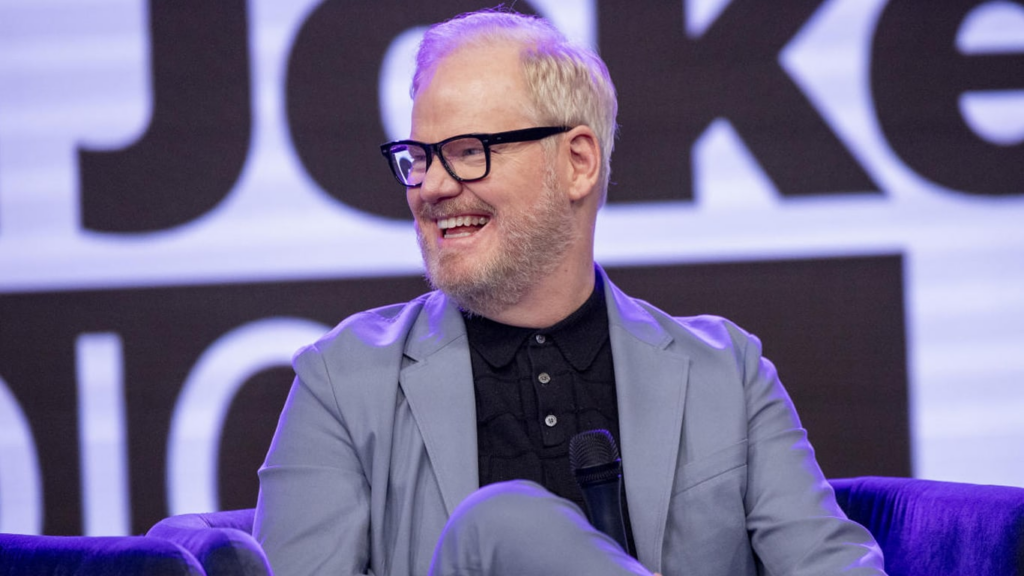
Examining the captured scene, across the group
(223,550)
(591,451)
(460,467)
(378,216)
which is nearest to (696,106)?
(378,216)

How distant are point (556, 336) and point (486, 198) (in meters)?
0.29

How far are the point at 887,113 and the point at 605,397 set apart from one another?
148cm

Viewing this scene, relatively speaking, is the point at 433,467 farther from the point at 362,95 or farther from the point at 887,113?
the point at 887,113

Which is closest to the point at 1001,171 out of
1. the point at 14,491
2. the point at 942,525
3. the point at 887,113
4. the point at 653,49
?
the point at 887,113

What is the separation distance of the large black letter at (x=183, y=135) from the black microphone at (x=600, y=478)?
1.65 m

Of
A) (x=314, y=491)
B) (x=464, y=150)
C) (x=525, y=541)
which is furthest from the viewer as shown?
(x=464, y=150)

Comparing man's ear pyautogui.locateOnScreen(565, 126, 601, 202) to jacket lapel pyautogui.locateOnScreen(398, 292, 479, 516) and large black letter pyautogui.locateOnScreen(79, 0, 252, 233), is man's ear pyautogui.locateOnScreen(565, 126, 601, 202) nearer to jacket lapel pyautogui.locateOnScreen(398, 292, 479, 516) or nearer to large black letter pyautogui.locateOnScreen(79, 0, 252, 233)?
jacket lapel pyautogui.locateOnScreen(398, 292, 479, 516)

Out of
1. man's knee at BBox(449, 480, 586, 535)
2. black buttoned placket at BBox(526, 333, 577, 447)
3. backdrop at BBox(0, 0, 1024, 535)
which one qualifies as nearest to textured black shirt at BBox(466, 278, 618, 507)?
black buttoned placket at BBox(526, 333, 577, 447)

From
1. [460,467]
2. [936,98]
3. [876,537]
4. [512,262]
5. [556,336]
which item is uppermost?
[936,98]

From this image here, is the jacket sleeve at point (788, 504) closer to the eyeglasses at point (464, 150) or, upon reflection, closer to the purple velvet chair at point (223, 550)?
the eyeglasses at point (464, 150)

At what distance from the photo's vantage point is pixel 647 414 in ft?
5.98

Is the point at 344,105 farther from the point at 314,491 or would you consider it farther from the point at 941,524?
the point at 941,524

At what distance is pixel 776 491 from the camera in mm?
1799

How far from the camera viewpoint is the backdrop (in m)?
2.81
